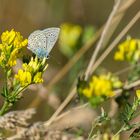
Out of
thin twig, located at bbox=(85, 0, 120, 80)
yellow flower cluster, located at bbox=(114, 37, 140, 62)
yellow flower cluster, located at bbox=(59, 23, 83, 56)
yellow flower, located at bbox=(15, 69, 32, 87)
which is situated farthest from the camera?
yellow flower cluster, located at bbox=(59, 23, 83, 56)

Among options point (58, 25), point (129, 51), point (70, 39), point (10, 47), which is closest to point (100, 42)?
point (129, 51)

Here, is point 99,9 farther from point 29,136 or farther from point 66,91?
point 29,136

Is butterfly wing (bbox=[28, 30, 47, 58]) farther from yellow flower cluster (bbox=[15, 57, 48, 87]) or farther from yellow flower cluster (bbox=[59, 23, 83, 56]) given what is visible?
yellow flower cluster (bbox=[59, 23, 83, 56])

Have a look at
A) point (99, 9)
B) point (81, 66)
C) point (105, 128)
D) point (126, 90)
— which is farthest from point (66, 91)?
point (99, 9)

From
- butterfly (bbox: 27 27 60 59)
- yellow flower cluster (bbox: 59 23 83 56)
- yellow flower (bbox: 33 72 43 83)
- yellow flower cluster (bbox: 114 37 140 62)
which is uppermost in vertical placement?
yellow flower cluster (bbox: 59 23 83 56)

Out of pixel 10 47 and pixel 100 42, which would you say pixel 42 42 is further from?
pixel 100 42

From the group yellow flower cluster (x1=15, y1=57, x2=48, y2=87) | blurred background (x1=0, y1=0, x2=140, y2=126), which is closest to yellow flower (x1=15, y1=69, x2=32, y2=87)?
yellow flower cluster (x1=15, y1=57, x2=48, y2=87)

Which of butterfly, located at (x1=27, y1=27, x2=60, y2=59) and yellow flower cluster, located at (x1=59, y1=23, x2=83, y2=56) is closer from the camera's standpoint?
butterfly, located at (x1=27, y1=27, x2=60, y2=59)
